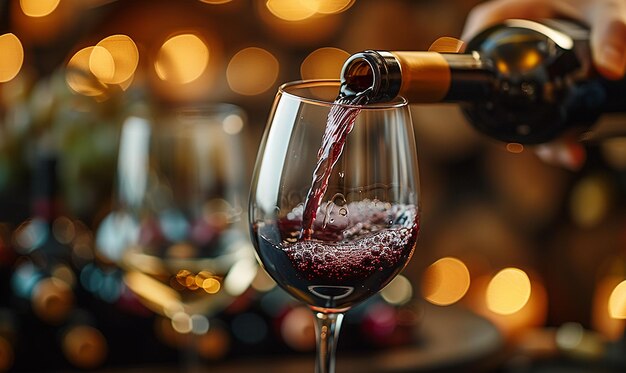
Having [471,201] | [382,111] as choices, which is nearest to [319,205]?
[382,111]

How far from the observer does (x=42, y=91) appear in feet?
4.78

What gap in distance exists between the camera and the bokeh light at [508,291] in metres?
2.10

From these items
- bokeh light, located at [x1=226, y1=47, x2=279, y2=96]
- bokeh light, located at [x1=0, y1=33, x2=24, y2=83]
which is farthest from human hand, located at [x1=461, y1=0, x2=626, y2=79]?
bokeh light, located at [x1=0, y1=33, x2=24, y2=83]

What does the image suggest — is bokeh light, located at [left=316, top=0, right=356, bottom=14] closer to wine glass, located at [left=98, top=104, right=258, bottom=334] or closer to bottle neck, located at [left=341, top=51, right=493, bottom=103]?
wine glass, located at [left=98, top=104, right=258, bottom=334]

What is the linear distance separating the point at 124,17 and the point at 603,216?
3.59 ft

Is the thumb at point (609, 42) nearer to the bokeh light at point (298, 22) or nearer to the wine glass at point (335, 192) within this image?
the wine glass at point (335, 192)

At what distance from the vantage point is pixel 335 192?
580mm

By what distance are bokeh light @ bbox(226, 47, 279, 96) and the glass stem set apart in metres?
1.53

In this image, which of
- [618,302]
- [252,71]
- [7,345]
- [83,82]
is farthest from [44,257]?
[618,302]

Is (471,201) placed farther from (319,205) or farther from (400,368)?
(319,205)

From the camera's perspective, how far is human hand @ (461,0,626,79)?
0.77 m

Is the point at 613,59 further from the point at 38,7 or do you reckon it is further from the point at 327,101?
the point at 38,7

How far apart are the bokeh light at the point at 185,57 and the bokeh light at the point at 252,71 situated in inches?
2.6

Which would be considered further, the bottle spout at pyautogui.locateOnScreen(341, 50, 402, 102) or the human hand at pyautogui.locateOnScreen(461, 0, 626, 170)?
the human hand at pyautogui.locateOnScreen(461, 0, 626, 170)
